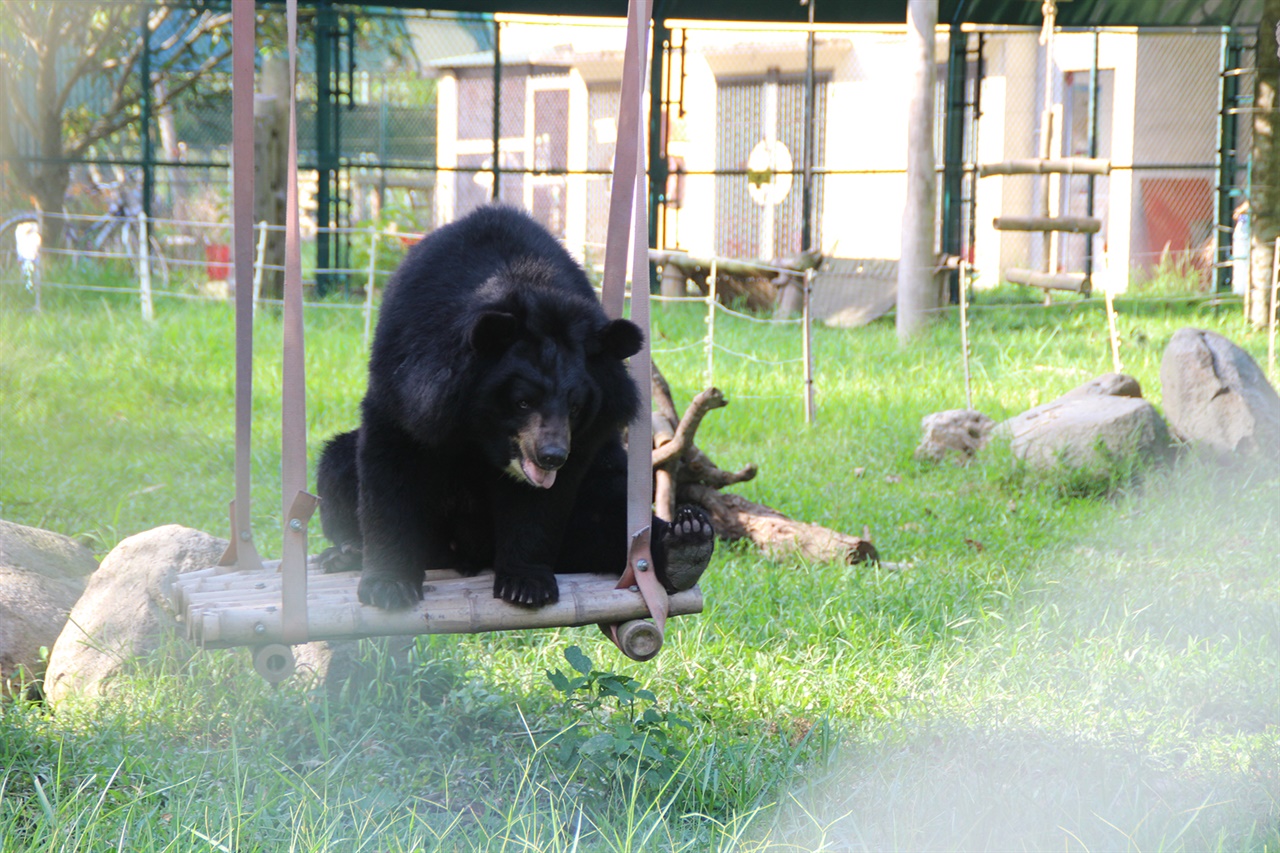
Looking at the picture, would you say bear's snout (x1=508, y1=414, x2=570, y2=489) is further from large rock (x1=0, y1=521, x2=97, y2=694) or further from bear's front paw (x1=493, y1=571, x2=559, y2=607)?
large rock (x1=0, y1=521, x2=97, y2=694)

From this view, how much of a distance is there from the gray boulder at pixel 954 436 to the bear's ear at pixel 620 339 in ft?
13.4

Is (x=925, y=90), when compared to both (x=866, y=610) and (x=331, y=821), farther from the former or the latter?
(x=331, y=821)

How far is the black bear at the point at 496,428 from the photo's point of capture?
268 cm

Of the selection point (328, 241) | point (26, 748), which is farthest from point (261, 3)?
point (26, 748)

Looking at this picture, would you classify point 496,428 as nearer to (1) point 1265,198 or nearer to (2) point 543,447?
(2) point 543,447

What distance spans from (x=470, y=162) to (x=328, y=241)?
5914 millimetres

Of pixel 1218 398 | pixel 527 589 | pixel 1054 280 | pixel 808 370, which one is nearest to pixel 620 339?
pixel 527 589

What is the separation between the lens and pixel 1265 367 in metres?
8.50

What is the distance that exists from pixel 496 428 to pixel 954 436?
424 centimetres

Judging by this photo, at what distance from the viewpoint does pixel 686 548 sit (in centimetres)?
262

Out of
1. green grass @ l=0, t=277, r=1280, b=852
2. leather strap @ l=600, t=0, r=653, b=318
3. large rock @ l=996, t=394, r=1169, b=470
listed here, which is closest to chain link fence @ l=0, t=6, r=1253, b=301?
large rock @ l=996, t=394, r=1169, b=470

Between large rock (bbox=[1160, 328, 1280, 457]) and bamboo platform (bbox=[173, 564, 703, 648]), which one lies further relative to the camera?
large rock (bbox=[1160, 328, 1280, 457])

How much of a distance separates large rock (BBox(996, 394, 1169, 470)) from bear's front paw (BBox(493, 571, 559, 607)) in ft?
13.0

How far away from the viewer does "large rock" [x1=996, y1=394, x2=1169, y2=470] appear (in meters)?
5.96
